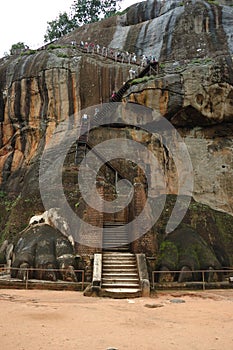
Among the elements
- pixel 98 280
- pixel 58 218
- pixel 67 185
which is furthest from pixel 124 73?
pixel 98 280

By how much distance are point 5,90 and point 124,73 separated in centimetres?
860

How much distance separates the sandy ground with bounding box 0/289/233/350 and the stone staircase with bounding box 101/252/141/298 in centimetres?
50

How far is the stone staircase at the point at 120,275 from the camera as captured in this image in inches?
374

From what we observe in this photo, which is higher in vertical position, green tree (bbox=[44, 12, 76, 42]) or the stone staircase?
green tree (bbox=[44, 12, 76, 42])

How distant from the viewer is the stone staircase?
9492 mm

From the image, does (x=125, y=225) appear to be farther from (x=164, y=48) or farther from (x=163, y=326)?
(x=164, y=48)

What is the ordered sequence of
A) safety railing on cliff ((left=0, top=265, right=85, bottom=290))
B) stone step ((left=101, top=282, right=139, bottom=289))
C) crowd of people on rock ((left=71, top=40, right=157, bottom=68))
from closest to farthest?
stone step ((left=101, top=282, right=139, bottom=289)) < safety railing on cliff ((left=0, top=265, right=85, bottom=290)) < crowd of people on rock ((left=71, top=40, right=157, bottom=68))

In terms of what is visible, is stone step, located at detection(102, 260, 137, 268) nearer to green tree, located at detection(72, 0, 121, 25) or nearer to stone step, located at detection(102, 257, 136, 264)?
stone step, located at detection(102, 257, 136, 264)

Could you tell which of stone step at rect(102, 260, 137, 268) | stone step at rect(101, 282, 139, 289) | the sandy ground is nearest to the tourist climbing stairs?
stone step at rect(102, 260, 137, 268)

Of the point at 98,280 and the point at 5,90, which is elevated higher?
the point at 5,90

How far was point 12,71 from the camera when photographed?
25719 mm

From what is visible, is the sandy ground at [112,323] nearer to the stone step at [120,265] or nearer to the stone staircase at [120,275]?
the stone staircase at [120,275]

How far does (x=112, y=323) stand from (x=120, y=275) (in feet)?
14.4

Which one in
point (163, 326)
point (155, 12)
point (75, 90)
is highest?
point (155, 12)
